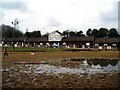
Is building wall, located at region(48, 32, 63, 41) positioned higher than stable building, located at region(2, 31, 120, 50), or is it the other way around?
building wall, located at region(48, 32, 63, 41)

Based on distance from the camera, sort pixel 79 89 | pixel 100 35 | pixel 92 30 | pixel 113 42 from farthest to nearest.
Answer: pixel 92 30 < pixel 100 35 < pixel 113 42 < pixel 79 89

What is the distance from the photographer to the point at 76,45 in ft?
189

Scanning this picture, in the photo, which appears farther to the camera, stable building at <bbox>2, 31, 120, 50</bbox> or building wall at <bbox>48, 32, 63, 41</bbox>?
building wall at <bbox>48, 32, 63, 41</bbox>

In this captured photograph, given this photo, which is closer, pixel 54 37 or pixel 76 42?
pixel 76 42

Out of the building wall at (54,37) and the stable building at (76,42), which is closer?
the stable building at (76,42)

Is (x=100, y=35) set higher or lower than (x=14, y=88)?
higher

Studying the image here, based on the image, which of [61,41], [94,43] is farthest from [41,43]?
[94,43]

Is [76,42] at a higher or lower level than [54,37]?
lower

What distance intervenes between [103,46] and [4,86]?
5143 cm

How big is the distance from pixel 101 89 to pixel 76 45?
2073 inches

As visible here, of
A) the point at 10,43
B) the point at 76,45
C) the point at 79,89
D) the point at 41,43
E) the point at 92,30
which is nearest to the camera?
the point at 79,89

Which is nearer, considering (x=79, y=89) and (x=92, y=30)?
→ (x=79, y=89)

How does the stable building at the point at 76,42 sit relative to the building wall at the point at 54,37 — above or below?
below

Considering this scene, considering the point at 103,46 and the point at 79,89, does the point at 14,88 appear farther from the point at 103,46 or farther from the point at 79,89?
the point at 103,46
